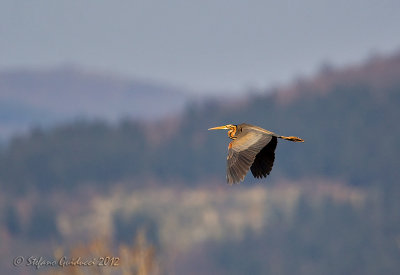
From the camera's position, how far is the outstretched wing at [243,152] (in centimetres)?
2280

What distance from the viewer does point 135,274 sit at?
41.8 m

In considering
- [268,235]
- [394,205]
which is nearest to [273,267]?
[268,235]

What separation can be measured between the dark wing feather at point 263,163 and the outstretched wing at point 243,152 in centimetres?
124

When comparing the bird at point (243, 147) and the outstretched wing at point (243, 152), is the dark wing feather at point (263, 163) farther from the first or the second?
the outstretched wing at point (243, 152)

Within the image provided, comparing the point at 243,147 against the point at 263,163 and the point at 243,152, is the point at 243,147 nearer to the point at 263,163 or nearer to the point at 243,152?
the point at 243,152

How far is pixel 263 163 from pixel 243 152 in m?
1.94

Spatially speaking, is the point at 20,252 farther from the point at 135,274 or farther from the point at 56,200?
the point at 135,274

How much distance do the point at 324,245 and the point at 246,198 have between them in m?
12.6

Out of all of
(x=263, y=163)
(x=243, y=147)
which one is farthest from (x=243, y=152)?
(x=263, y=163)

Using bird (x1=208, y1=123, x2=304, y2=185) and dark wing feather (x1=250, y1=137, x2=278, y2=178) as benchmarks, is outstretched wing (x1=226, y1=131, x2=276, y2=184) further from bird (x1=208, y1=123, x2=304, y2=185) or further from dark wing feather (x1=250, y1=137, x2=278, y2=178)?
dark wing feather (x1=250, y1=137, x2=278, y2=178)

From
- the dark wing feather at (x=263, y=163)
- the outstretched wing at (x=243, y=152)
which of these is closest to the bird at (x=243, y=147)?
the outstretched wing at (x=243, y=152)

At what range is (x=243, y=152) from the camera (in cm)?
2316

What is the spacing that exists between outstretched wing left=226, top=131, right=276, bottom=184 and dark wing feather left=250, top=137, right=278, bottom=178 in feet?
4.08

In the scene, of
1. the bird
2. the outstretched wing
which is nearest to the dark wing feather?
the bird
